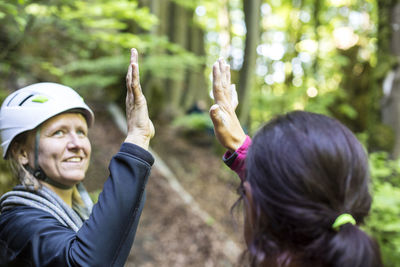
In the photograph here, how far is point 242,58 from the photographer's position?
8.55 metres

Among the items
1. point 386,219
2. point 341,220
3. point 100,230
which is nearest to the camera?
point 341,220

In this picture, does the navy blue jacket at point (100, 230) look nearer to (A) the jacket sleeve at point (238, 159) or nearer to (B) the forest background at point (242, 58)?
(A) the jacket sleeve at point (238, 159)

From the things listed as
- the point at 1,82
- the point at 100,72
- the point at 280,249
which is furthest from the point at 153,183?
the point at 280,249

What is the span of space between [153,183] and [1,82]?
11.9 feet

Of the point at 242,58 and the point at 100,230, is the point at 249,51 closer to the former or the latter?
the point at 242,58

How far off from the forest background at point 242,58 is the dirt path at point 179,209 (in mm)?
1096

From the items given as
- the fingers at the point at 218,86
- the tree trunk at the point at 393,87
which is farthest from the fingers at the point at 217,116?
the tree trunk at the point at 393,87

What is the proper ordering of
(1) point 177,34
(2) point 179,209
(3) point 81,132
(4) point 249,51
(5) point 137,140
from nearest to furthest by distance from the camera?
(5) point 137,140 → (3) point 81,132 → (2) point 179,209 → (4) point 249,51 → (1) point 177,34

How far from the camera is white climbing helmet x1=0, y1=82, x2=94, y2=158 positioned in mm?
1861

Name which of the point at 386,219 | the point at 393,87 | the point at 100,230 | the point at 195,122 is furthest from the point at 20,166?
the point at 195,122

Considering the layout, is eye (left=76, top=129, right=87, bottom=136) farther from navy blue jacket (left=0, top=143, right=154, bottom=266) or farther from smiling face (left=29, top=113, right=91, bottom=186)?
navy blue jacket (left=0, top=143, right=154, bottom=266)

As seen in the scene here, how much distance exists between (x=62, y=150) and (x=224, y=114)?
37.7 inches

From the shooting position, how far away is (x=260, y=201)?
123 cm

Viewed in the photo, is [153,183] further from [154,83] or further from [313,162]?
[313,162]
